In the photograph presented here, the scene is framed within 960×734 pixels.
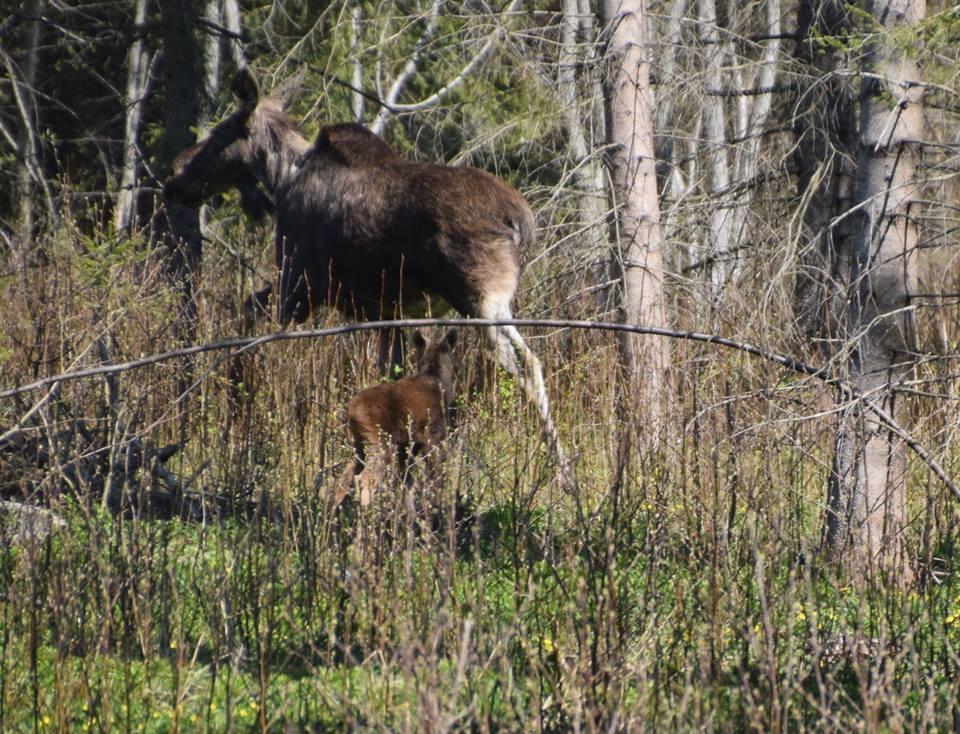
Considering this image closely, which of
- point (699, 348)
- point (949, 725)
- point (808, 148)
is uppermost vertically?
point (808, 148)

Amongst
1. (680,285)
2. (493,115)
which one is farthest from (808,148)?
(493,115)

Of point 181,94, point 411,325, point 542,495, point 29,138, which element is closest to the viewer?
point 411,325

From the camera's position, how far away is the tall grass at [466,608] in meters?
3.58

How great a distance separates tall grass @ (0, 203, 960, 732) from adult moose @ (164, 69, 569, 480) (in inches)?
55.1

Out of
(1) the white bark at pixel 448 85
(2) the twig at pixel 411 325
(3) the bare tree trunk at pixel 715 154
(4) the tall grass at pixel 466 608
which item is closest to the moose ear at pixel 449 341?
(4) the tall grass at pixel 466 608

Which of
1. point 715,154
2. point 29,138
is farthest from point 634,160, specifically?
point 29,138

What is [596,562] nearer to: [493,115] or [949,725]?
[949,725]

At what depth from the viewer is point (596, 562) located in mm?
4125

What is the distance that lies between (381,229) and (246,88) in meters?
1.92

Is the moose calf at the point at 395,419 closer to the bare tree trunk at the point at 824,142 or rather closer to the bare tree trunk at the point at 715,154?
the bare tree trunk at the point at 715,154

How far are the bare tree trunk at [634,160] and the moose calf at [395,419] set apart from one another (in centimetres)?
194

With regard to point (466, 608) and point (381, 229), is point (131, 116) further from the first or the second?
point (466, 608)

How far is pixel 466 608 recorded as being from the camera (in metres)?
4.40

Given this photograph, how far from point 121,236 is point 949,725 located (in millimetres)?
9419
